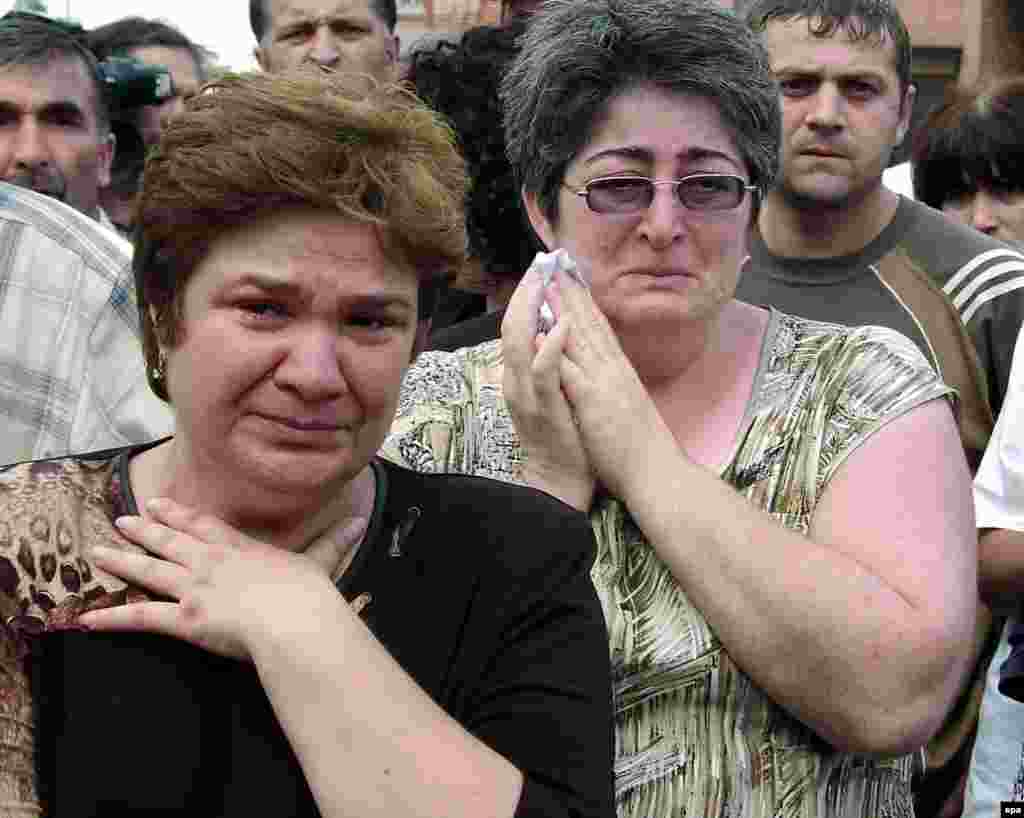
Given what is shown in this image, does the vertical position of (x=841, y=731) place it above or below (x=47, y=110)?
below

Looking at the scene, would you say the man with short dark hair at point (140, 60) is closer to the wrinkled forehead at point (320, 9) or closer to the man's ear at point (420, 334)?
the wrinkled forehead at point (320, 9)

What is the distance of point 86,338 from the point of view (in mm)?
3170

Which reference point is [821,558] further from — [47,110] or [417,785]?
[47,110]

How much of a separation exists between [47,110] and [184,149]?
2.96 m

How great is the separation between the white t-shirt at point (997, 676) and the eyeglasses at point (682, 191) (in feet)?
2.85

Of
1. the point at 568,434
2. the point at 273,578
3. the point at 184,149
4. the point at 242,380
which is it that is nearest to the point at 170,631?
the point at 273,578

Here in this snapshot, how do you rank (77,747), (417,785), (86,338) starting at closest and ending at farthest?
1. (417,785)
2. (77,747)
3. (86,338)

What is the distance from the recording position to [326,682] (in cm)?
192

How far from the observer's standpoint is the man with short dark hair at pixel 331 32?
17.3 ft

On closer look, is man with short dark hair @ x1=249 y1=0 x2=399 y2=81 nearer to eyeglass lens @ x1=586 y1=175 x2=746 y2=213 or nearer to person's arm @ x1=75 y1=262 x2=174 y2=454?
person's arm @ x1=75 y1=262 x2=174 y2=454

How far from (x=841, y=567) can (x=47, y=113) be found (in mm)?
3083

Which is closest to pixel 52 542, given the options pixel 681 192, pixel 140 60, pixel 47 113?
pixel 681 192

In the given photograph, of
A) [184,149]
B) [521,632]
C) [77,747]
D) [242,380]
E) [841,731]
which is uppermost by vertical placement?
[184,149]

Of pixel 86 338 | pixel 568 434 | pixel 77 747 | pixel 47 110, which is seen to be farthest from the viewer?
pixel 47 110
